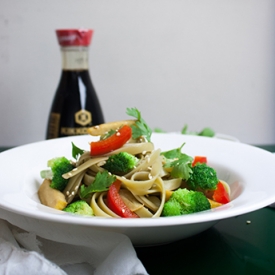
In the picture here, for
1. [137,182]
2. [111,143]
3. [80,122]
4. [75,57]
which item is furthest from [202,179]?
[75,57]

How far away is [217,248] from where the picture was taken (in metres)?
1.25

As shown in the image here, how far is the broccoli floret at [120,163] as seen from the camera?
1.45 meters

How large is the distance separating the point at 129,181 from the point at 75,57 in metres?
1.20

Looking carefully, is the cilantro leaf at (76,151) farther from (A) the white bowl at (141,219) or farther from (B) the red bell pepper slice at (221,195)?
(B) the red bell pepper slice at (221,195)

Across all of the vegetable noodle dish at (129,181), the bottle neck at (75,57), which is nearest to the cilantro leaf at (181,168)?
the vegetable noodle dish at (129,181)

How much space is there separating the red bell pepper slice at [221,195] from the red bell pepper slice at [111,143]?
326mm

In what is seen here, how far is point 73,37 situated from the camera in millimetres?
Answer: 2385

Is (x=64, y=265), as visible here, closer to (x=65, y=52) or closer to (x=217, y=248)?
(x=217, y=248)

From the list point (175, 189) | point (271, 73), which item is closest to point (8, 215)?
point (175, 189)

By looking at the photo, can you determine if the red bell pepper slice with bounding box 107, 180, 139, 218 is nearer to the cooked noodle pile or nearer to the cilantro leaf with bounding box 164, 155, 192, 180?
the cooked noodle pile

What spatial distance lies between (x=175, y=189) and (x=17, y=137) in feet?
6.68

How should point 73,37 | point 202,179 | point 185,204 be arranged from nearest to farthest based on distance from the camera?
point 185,204 → point 202,179 → point 73,37

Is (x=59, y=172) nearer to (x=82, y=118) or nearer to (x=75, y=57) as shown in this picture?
(x=82, y=118)

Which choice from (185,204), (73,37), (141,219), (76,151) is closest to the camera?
(141,219)
